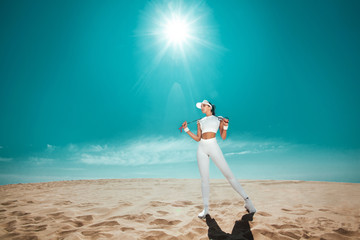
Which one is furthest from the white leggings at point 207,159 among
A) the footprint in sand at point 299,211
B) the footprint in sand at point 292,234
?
the footprint in sand at point 299,211

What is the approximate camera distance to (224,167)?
4145 millimetres

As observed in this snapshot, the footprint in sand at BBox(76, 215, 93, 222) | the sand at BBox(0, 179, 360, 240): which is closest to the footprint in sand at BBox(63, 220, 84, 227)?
the sand at BBox(0, 179, 360, 240)

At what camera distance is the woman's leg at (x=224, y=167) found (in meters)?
4.10

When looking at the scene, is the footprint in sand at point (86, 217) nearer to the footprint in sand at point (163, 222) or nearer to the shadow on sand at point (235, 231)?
the footprint in sand at point (163, 222)

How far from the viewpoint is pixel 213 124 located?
4.36m

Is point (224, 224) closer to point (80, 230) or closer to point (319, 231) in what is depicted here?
point (319, 231)

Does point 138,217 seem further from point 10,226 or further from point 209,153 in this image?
point 10,226

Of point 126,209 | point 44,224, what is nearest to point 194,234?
point 126,209

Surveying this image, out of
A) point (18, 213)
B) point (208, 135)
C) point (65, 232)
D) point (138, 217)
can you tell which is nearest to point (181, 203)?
point (138, 217)

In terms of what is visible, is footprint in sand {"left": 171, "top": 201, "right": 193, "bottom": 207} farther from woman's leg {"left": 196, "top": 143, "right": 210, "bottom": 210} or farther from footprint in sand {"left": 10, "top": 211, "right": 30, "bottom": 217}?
footprint in sand {"left": 10, "top": 211, "right": 30, "bottom": 217}

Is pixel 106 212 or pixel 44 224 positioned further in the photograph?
pixel 106 212

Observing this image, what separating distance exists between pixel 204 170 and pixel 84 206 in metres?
4.09

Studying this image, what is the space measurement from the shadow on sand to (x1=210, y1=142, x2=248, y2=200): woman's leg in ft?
1.70

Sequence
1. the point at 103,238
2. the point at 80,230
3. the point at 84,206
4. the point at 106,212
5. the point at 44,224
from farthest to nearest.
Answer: the point at 84,206 < the point at 106,212 < the point at 44,224 < the point at 80,230 < the point at 103,238
